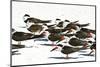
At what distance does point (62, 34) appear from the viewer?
2789 mm

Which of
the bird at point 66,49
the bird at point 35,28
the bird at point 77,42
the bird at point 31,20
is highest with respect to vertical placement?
the bird at point 31,20

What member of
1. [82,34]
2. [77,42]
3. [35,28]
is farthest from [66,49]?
[35,28]

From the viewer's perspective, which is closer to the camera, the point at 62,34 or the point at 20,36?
the point at 20,36

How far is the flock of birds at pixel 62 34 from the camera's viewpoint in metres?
2.63

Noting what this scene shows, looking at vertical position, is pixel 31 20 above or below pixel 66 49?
above

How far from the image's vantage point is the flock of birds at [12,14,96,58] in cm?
263

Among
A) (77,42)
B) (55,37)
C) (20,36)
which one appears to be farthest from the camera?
(77,42)

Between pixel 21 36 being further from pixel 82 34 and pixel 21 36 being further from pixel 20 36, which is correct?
pixel 82 34

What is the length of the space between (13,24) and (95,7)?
1.13m

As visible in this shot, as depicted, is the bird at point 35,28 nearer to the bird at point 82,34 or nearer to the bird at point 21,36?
the bird at point 21,36

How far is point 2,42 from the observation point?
251 centimetres

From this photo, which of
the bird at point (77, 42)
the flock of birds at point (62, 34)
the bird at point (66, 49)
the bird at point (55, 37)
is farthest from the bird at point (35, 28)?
the bird at point (77, 42)

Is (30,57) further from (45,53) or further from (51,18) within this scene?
(51,18)

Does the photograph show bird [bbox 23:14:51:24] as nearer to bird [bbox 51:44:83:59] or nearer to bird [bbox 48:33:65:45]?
bird [bbox 48:33:65:45]
